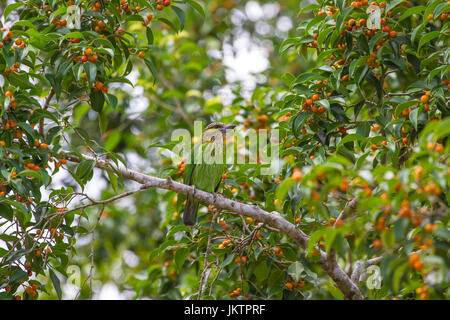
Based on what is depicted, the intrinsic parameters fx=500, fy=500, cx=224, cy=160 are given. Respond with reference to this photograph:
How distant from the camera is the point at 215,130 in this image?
3775mm

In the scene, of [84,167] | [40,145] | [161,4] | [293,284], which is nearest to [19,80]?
[40,145]

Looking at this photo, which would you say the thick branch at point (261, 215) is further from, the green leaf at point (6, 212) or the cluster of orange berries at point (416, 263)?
the cluster of orange berries at point (416, 263)

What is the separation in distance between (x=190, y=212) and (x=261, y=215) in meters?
0.84

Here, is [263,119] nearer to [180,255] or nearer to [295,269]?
[180,255]

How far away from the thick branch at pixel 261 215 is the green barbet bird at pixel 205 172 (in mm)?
449

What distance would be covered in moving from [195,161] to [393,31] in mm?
1534

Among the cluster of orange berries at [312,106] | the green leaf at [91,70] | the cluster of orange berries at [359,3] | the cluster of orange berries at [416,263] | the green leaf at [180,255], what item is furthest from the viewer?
the green leaf at [180,255]

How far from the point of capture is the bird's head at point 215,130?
374 centimetres

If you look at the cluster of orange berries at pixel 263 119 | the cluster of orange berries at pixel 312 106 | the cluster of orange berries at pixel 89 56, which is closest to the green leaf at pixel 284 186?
the cluster of orange berries at pixel 312 106

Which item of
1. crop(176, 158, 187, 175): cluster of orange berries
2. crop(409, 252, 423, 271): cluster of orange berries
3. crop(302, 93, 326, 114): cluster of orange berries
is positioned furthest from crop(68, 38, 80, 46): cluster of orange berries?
crop(409, 252, 423, 271): cluster of orange berries

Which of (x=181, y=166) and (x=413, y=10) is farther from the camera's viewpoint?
(x=181, y=166)

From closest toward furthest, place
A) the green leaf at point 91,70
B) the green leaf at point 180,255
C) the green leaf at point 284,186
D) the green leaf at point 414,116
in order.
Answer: the green leaf at point 284,186, the green leaf at point 414,116, the green leaf at point 91,70, the green leaf at point 180,255
